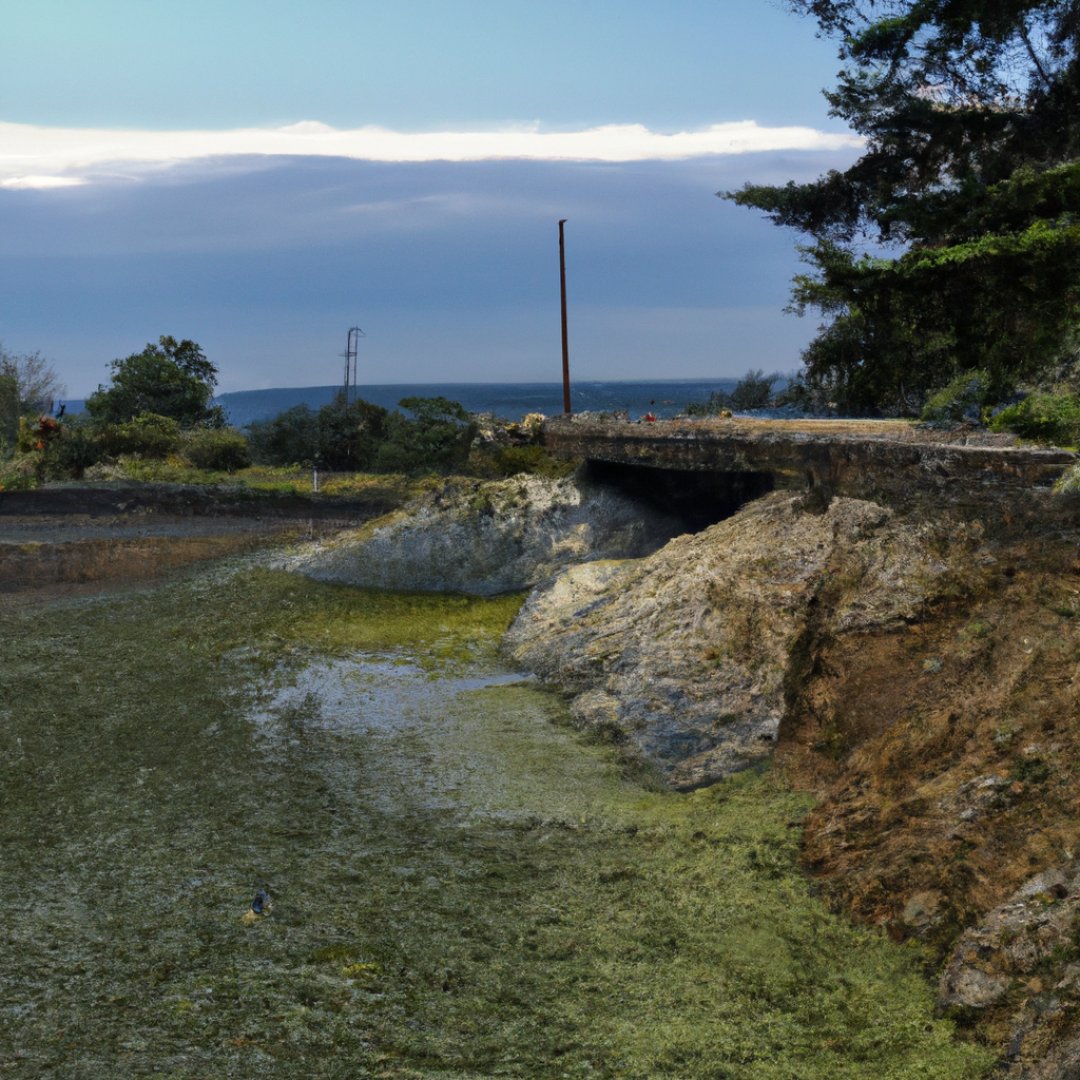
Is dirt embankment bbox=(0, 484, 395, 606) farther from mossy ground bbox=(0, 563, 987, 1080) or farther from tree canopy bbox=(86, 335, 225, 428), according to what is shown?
tree canopy bbox=(86, 335, 225, 428)

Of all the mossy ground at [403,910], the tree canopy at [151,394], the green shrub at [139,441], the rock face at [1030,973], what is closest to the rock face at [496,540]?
the mossy ground at [403,910]

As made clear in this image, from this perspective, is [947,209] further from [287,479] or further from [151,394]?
[151,394]

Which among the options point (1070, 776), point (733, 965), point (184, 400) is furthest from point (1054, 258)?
point (184, 400)

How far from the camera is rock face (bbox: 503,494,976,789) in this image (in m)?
8.05

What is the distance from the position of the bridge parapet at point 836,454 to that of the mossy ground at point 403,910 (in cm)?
331

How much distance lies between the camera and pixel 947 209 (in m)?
20.1

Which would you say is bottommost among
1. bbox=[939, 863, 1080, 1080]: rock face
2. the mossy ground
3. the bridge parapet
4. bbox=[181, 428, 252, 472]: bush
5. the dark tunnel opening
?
the mossy ground

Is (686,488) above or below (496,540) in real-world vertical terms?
above

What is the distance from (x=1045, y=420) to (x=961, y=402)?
7165mm

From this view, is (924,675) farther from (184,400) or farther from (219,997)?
(184,400)

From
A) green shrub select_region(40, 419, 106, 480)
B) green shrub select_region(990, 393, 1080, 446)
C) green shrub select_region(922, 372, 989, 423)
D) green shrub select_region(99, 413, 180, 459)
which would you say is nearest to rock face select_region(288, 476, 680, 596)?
green shrub select_region(922, 372, 989, 423)

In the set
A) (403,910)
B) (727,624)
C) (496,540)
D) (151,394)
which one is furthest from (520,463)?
(151,394)

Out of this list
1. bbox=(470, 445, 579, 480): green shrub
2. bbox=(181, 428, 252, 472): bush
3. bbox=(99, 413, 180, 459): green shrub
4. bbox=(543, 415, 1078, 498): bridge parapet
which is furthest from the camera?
bbox=(99, 413, 180, 459): green shrub

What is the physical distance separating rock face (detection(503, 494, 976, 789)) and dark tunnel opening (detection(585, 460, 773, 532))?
7.02ft
